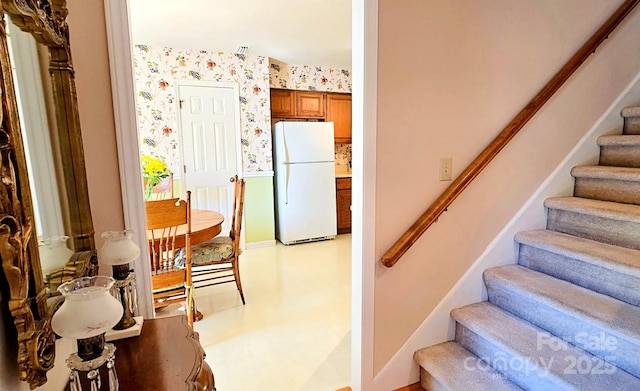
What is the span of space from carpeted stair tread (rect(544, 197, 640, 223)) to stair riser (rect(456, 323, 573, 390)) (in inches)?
32.9

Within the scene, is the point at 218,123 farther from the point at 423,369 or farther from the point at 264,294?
the point at 423,369

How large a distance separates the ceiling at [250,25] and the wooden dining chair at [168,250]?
169cm

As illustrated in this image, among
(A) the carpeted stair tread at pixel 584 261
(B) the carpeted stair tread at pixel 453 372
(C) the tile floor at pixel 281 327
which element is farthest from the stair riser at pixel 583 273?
(C) the tile floor at pixel 281 327

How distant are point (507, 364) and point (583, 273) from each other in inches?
22.7

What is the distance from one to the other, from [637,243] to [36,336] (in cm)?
221

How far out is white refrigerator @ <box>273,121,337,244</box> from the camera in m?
4.32

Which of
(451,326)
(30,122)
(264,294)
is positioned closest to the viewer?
(30,122)

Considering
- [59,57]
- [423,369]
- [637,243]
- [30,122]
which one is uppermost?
[59,57]

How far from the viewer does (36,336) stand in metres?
0.59

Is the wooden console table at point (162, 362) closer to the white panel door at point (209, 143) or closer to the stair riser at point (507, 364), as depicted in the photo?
the stair riser at point (507, 364)

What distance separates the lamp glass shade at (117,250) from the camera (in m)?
0.97

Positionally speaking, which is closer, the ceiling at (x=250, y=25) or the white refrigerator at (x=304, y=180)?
the ceiling at (x=250, y=25)

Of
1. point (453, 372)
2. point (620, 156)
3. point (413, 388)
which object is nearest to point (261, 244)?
point (413, 388)

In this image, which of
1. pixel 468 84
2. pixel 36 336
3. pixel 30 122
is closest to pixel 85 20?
pixel 30 122
